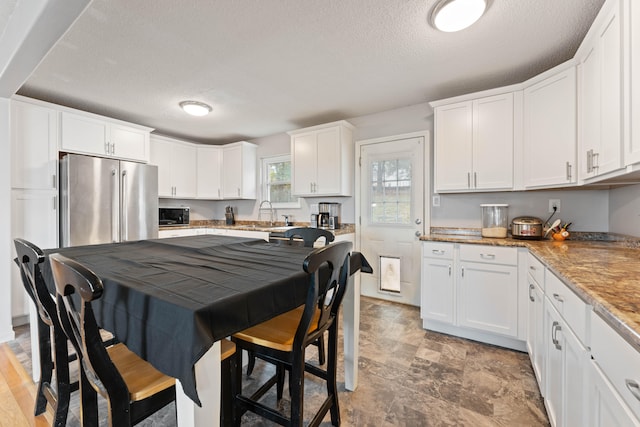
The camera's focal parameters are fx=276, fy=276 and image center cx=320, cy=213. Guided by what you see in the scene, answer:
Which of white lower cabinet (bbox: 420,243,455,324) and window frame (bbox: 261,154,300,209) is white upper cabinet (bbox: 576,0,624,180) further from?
window frame (bbox: 261,154,300,209)

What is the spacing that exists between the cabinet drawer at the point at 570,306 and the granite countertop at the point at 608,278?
40mm

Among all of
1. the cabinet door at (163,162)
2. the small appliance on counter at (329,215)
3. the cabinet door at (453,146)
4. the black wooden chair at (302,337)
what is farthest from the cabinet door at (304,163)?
the black wooden chair at (302,337)

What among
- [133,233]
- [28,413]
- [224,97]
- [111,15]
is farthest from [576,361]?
[133,233]

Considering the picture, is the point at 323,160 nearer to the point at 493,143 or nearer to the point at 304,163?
the point at 304,163

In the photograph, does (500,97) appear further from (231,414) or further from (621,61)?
(231,414)

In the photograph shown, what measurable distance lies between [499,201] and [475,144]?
67 cm

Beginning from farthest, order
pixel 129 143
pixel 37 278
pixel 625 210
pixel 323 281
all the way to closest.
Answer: pixel 129 143 → pixel 625 210 → pixel 37 278 → pixel 323 281

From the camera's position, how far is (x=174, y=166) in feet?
14.3

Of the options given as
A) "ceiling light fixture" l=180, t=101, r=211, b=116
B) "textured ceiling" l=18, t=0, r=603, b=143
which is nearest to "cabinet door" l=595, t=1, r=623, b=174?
"textured ceiling" l=18, t=0, r=603, b=143

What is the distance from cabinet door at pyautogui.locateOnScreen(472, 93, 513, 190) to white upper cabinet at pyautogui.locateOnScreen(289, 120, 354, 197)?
1499mm

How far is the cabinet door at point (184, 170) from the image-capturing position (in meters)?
4.40

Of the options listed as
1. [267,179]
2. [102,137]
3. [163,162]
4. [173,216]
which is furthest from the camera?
[267,179]

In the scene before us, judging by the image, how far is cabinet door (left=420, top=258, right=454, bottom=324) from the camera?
8.43ft

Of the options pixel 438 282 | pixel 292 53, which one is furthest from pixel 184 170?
pixel 438 282
